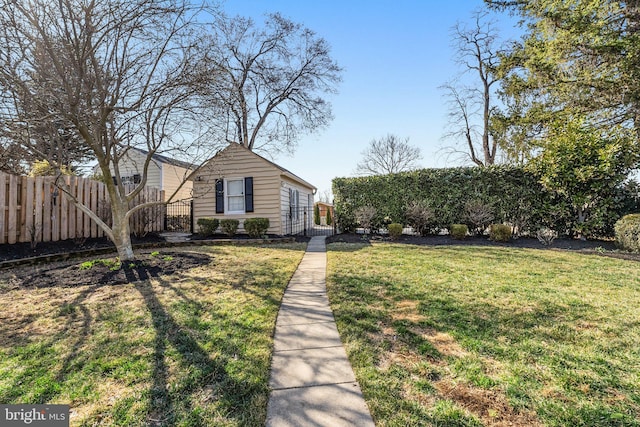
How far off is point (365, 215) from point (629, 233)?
24.3ft

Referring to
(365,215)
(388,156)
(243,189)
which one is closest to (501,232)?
(365,215)

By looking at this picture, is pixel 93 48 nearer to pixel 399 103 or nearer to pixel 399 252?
pixel 399 252

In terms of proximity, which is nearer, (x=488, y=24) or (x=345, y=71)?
(x=488, y=24)

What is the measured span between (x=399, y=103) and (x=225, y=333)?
11.9 metres

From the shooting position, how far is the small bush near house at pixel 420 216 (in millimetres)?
10734

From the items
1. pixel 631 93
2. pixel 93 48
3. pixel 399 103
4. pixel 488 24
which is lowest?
pixel 93 48

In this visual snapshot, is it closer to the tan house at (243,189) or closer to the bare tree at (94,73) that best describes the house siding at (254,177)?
the tan house at (243,189)

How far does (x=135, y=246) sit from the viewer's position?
8852 millimetres

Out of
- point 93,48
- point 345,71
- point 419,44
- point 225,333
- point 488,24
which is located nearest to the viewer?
point 225,333

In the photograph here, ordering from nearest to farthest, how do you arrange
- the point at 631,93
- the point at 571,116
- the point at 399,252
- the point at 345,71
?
the point at 399,252 → the point at 631,93 → the point at 571,116 → the point at 345,71

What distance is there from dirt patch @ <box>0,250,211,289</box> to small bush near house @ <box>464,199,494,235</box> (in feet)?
29.2

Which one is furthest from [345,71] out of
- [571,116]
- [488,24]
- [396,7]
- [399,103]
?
[571,116]

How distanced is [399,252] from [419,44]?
6867 millimetres

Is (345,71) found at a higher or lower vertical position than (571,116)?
higher
